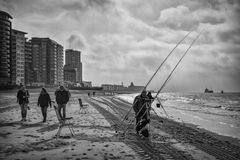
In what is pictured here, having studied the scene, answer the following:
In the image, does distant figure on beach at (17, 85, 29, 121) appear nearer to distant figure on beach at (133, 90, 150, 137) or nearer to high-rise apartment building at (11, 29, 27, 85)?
distant figure on beach at (133, 90, 150, 137)

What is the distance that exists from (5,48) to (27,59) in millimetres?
29528

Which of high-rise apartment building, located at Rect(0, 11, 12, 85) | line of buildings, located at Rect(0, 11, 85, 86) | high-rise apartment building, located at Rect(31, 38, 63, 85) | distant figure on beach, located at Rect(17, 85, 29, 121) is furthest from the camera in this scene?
high-rise apartment building, located at Rect(31, 38, 63, 85)

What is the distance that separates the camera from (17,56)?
91375mm

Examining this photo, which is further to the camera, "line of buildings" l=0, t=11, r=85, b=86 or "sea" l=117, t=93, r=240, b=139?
"line of buildings" l=0, t=11, r=85, b=86

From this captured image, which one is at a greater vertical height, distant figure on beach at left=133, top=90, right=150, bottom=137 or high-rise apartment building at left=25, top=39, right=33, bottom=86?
high-rise apartment building at left=25, top=39, right=33, bottom=86

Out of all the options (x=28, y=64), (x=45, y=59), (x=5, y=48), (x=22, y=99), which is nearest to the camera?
(x=22, y=99)

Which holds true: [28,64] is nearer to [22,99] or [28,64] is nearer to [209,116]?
[22,99]

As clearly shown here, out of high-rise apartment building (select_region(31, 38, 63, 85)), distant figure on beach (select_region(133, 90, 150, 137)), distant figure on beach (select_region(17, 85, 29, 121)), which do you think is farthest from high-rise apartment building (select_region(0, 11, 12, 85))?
distant figure on beach (select_region(133, 90, 150, 137))

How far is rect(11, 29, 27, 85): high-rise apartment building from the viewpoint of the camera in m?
87.4

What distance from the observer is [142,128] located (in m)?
7.97

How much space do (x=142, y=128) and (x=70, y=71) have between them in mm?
159153

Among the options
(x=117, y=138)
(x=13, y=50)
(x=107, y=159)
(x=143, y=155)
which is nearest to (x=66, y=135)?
(x=117, y=138)

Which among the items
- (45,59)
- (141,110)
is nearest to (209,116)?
(141,110)

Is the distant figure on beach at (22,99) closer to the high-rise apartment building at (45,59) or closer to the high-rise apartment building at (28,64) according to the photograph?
the high-rise apartment building at (28,64)
